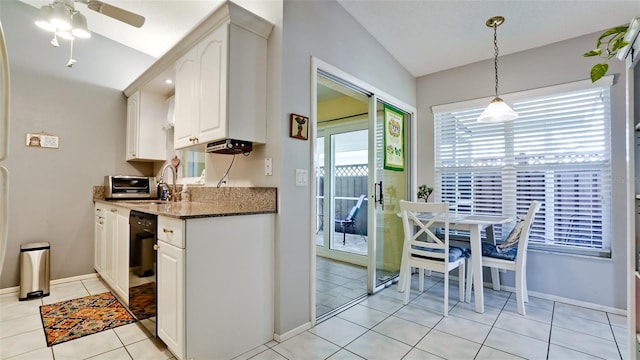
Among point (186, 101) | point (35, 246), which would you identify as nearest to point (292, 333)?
point (186, 101)

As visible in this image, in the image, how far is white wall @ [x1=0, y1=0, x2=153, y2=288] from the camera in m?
3.02

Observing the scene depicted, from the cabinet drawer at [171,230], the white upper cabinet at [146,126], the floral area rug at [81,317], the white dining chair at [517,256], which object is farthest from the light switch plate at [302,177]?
the white upper cabinet at [146,126]

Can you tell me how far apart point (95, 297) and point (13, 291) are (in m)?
0.90

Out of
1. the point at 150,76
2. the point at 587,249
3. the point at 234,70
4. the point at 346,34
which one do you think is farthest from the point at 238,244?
the point at 587,249

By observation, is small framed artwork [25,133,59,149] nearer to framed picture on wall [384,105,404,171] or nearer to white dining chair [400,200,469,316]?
framed picture on wall [384,105,404,171]

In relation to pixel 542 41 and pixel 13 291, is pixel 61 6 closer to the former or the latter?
pixel 13 291

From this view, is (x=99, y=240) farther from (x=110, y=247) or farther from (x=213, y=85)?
(x=213, y=85)

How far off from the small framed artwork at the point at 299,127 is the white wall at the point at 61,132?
2820 mm

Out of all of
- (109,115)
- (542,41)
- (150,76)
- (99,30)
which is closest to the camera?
(542,41)

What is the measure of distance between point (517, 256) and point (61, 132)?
4822mm

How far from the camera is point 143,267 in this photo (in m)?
2.11

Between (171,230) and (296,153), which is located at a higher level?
(296,153)

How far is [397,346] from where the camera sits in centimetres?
202

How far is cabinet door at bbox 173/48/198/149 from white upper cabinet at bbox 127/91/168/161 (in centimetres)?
124
